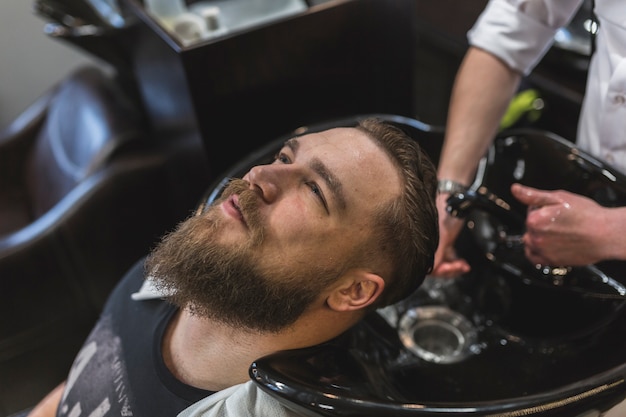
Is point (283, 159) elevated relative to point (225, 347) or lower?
elevated

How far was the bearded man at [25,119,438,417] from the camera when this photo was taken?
3.28ft

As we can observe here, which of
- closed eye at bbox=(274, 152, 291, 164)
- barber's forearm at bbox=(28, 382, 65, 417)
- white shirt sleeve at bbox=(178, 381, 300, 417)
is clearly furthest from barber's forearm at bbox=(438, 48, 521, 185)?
barber's forearm at bbox=(28, 382, 65, 417)

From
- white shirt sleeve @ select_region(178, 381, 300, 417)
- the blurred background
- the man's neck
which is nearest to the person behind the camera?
white shirt sleeve @ select_region(178, 381, 300, 417)

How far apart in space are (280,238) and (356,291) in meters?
0.17

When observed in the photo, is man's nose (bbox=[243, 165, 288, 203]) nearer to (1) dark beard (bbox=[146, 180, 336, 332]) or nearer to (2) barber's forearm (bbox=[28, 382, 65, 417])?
(1) dark beard (bbox=[146, 180, 336, 332])

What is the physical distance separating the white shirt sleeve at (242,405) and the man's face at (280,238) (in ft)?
0.40

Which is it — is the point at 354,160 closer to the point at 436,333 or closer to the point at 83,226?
the point at 436,333

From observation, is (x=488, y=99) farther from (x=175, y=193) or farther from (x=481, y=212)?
(x=175, y=193)

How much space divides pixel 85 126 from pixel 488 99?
1537 millimetres

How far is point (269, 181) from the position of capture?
1.04 m

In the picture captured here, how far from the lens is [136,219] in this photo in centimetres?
209

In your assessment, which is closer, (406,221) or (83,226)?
(406,221)

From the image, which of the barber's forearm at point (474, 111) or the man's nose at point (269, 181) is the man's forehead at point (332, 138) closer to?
the man's nose at point (269, 181)

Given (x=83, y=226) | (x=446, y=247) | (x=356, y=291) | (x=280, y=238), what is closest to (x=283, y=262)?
(x=280, y=238)
